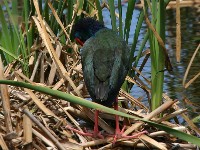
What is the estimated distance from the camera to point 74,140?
4.46 metres

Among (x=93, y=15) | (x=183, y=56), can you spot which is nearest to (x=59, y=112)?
(x=93, y=15)

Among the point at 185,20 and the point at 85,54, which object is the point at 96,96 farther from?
the point at 185,20

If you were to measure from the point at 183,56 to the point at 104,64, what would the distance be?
2.72m

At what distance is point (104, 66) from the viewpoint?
14.3 ft

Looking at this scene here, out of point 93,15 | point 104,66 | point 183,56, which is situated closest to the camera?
point 104,66

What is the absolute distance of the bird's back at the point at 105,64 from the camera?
13.9ft

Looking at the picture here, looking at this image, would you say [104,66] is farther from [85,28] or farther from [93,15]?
[93,15]

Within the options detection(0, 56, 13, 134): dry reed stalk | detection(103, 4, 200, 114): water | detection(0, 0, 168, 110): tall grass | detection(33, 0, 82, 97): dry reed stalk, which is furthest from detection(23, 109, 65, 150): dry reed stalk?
detection(103, 4, 200, 114): water

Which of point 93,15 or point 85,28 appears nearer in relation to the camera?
point 85,28

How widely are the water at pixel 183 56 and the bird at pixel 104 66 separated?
0.72 metres

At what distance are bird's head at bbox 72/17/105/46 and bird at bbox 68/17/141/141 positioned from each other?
1.1 inches

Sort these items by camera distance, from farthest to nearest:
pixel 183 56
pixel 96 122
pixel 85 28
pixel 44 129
Result: 1. pixel 183 56
2. pixel 85 28
3. pixel 96 122
4. pixel 44 129

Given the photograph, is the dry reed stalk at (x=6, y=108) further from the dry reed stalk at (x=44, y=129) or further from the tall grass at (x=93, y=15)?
the tall grass at (x=93, y=15)

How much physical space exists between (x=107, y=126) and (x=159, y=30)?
735 millimetres
